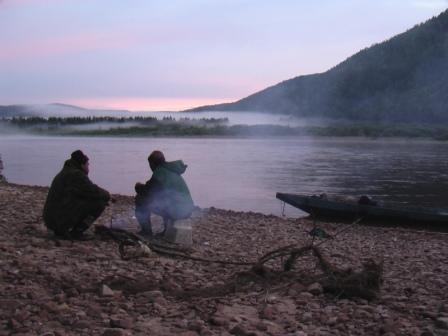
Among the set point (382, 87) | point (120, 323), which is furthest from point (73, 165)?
point (382, 87)

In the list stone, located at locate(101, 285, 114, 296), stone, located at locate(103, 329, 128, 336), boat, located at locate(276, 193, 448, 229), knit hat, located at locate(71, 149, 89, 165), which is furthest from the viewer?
boat, located at locate(276, 193, 448, 229)

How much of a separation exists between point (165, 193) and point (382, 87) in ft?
432

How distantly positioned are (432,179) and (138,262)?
30.0 m

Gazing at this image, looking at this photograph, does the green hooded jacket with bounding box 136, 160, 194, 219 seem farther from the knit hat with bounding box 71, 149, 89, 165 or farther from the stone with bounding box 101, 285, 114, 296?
the stone with bounding box 101, 285, 114, 296

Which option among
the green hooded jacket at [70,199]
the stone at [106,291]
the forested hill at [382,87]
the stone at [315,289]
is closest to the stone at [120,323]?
the stone at [106,291]

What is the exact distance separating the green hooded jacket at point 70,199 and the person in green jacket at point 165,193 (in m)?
0.67

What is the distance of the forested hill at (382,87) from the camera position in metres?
125

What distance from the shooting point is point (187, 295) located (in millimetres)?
5434

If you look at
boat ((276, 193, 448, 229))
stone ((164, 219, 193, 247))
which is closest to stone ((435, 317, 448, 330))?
stone ((164, 219, 193, 247))

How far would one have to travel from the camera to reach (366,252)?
30.3ft

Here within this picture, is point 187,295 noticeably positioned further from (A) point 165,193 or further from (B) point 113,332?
(A) point 165,193

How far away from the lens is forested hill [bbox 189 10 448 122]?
125m

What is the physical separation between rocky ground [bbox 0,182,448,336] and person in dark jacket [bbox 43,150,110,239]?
253 mm

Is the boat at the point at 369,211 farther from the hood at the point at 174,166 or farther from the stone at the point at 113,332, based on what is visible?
the stone at the point at 113,332
